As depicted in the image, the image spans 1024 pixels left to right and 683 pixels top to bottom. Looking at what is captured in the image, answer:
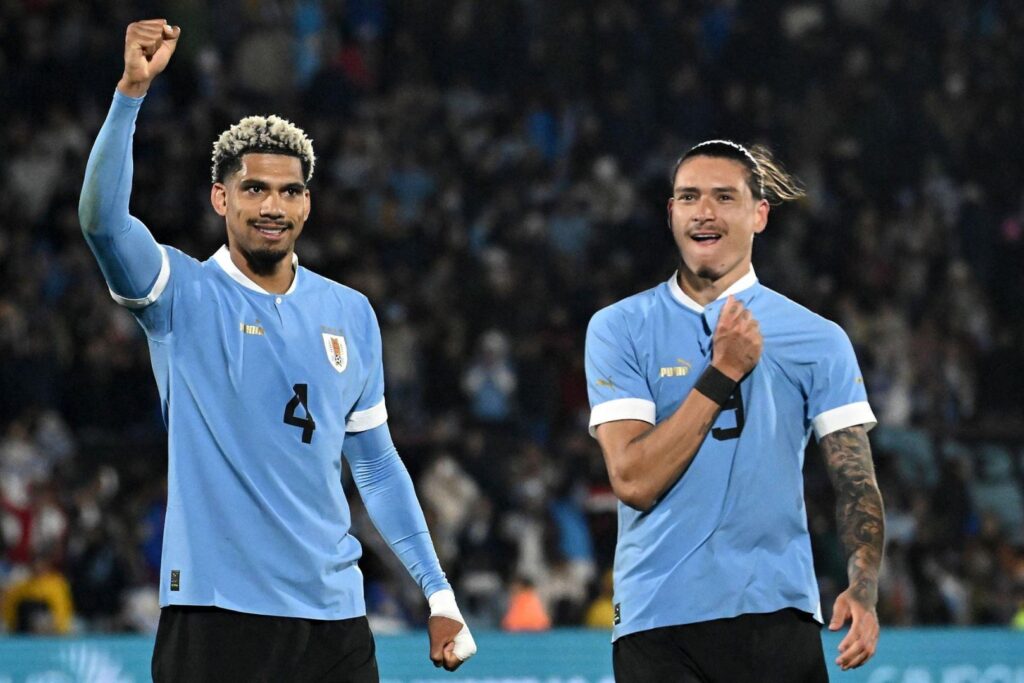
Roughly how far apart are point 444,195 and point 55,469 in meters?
5.02

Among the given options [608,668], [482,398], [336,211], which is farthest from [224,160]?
[336,211]

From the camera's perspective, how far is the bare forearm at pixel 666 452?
4.23m

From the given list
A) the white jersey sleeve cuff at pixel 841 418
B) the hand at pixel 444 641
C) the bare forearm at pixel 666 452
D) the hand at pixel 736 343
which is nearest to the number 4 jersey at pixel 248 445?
the hand at pixel 444 641

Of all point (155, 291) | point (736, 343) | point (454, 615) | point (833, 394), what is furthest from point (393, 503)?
point (833, 394)

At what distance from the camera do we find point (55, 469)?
1205cm

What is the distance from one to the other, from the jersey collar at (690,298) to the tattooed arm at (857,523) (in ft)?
1.50

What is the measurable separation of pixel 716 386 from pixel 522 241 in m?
11.2

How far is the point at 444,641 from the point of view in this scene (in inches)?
188

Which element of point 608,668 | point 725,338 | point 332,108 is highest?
point 332,108

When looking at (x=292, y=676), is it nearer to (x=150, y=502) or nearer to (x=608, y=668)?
(x=608, y=668)

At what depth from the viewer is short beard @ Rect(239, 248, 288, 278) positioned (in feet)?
15.3

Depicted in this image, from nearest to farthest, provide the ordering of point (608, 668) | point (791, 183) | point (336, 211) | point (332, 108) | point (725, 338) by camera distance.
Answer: point (725, 338) < point (791, 183) < point (608, 668) < point (336, 211) < point (332, 108)

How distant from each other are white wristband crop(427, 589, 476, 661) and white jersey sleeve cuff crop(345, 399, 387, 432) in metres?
0.51

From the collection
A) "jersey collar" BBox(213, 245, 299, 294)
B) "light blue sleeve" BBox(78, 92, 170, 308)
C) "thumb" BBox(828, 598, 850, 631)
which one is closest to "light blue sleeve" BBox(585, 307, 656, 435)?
"thumb" BBox(828, 598, 850, 631)
